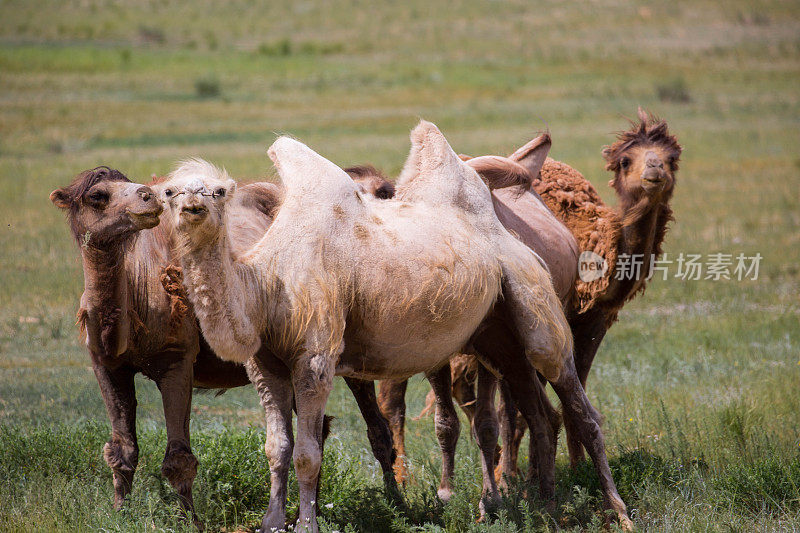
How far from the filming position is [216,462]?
22.4 ft

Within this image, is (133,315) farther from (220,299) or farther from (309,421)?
(309,421)

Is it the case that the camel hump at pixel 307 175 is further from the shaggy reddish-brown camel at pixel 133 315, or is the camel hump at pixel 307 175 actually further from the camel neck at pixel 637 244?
the camel neck at pixel 637 244

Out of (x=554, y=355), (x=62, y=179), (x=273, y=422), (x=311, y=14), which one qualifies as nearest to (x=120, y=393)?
(x=273, y=422)

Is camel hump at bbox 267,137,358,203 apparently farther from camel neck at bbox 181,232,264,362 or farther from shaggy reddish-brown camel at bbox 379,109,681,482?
shaggy reddish-brown camel at bbox 379,109,681,482

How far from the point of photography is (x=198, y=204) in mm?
4602

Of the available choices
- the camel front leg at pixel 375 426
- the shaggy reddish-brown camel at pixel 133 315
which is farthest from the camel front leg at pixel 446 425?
the shaggy reddish-brown camel at pixel 133 315

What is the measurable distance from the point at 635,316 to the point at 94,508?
887 cm

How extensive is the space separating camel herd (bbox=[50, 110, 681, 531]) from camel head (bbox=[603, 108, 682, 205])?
15 millimetres

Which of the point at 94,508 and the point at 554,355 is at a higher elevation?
the point at 554,355

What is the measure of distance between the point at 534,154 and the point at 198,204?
3266mm

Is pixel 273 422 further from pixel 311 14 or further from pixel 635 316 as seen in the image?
pixel 311 14

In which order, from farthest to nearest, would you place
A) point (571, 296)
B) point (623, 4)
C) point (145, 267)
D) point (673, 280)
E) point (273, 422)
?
point (623, 4)
point (673, 280)
point (571, 296)
point (145, 267)
point (273, 422)

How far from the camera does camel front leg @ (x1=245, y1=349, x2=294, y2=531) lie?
17.0ft

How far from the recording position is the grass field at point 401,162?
260 inches
